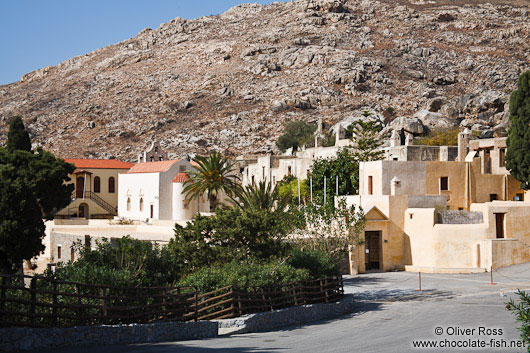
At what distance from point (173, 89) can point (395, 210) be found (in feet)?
301

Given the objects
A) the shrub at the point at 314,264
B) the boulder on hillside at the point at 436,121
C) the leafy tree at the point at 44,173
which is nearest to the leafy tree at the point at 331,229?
the shrub at the point at 314,264

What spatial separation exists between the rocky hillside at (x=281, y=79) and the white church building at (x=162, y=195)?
27201 mm

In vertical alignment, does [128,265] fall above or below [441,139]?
below

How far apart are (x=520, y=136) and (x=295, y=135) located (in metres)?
49.0

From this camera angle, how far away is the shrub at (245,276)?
20.8m

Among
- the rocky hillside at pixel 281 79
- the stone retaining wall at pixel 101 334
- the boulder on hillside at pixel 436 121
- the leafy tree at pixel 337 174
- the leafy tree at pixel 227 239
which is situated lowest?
the stone retaining wall at pixel 101 334

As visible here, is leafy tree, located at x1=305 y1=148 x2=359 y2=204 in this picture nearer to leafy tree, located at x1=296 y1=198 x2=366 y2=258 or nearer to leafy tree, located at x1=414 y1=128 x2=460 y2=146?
leafy tree, located at x1=296 y1=198 x2=366 y2=258

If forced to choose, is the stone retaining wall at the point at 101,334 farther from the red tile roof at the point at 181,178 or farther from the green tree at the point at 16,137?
the red tile roof at the point at 181,178

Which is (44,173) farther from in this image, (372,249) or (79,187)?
(79,187)

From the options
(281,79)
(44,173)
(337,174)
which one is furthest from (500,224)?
(281,79)

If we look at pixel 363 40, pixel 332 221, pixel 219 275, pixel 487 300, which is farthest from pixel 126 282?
pixel 363 40

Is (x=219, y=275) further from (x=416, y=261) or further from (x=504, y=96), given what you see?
(x=504, y=96)

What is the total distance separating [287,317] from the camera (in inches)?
841

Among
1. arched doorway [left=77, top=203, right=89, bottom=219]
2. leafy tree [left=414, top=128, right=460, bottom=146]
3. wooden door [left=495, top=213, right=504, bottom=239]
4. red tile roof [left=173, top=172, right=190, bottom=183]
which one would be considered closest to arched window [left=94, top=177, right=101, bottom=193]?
arched doorway [left=77, top=203, right=89, bottom=219]
